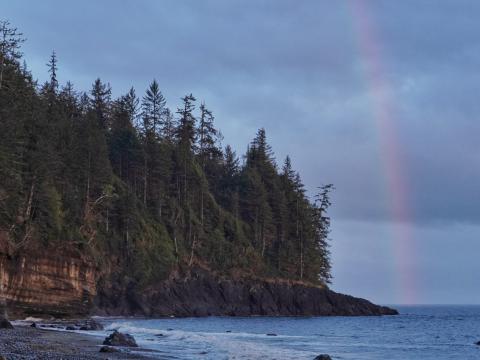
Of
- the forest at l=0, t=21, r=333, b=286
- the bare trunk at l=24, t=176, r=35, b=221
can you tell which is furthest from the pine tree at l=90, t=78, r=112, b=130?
the bare trunk at l=24, t=176, r=35, b=221

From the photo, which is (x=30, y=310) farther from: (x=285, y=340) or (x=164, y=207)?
(x=164, y=207)

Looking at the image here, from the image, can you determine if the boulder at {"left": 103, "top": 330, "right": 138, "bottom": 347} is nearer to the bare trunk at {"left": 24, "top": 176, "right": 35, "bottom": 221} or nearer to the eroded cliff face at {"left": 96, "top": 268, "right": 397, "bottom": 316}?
the bare trunk at {"left": 24, "top": 176, "right": 35, "bottom": 221}

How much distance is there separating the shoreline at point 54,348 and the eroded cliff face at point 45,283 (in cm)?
1655

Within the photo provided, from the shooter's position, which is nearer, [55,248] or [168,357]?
[168,357]

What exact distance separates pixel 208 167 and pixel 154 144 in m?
18.4

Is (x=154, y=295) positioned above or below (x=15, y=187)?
below

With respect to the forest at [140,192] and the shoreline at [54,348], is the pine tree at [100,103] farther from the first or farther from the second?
the shoreline at [54,348]

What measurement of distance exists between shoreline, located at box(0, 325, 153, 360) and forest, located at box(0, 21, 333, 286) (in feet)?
49.5

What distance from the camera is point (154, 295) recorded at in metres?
74.6

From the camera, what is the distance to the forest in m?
55.1

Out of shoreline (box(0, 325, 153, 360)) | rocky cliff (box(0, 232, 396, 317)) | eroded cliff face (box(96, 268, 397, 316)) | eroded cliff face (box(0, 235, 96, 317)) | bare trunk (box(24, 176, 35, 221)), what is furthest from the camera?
eroded cliff face (box(96, 268, 397, 316))

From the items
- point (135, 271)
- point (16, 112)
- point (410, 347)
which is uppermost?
point (16, 112)

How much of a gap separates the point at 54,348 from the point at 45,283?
28697 mm

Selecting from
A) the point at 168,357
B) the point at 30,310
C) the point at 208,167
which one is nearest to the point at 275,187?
the point at 208,167
